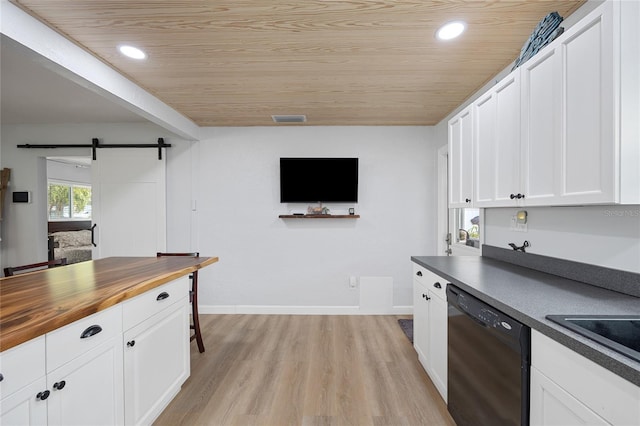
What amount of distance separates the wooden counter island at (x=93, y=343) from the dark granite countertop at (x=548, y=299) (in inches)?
70.0

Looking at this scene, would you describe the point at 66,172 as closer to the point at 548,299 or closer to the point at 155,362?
the point at 155,362

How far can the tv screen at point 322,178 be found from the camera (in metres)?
3.54

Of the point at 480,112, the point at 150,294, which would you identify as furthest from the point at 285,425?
the point at 480,112

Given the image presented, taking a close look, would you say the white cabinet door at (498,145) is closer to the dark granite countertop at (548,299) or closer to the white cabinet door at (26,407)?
the dark granite countertop at (548,299)

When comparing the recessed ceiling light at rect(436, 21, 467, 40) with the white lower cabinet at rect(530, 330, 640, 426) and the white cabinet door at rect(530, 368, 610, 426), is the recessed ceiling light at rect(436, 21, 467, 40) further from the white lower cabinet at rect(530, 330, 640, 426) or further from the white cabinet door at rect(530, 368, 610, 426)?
the white cabinet door at rect(530, 368, 610, 426)

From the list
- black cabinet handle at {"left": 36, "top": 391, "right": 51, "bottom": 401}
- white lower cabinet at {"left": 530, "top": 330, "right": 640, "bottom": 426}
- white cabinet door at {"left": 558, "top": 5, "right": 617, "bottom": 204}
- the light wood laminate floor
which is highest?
white cabinet door at {"left": 558, "top": 5, "right": 617, "bottom": 204}

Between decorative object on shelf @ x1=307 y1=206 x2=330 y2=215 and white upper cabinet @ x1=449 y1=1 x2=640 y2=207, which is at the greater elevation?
white upper cabinet @ x1=449 y1=1 x2=640 y2=207

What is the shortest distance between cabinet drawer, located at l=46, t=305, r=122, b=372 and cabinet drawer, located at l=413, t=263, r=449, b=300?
6.34 ft

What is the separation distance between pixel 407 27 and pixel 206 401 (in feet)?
9.53

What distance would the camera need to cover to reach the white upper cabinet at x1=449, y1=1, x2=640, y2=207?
1.05 metres

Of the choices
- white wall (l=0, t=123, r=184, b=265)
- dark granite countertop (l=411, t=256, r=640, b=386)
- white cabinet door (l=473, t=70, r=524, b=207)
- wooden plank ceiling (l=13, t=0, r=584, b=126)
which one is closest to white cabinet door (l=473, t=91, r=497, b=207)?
white cabinet door (l=473, t=70, r=524, b=207)

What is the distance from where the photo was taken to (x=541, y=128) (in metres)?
1.44

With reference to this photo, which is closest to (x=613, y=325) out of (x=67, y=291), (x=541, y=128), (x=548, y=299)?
(x=548, y=299)

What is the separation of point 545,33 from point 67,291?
9.45 ft
